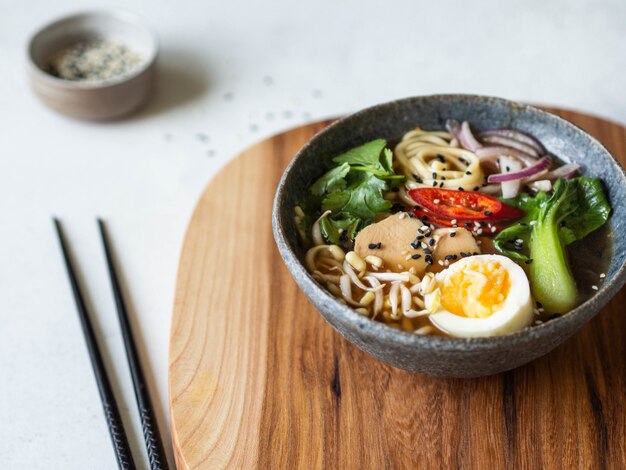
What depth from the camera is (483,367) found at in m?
2.27

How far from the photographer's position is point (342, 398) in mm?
2562

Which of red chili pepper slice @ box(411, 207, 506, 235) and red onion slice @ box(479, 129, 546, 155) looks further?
red onion slice @ box(479, 129, 546, 155)

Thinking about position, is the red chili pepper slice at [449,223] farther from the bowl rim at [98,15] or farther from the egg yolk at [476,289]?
the bowl rim at [98,15]

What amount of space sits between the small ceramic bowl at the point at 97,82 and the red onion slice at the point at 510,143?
1848 mm

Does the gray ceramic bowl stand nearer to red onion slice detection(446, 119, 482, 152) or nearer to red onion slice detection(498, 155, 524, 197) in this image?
red onion slice detection(446, 119, 482, 152)

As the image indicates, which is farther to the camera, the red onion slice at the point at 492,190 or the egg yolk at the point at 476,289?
the red onion slice at the point at 492,190

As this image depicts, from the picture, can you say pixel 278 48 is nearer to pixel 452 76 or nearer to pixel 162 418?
pixel 452 76

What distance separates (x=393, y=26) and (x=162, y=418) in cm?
284

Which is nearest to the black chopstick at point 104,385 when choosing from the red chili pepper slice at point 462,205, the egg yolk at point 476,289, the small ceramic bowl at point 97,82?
the small ceramic bowl at point 97,82

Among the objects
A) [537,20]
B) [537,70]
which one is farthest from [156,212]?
[537,20]

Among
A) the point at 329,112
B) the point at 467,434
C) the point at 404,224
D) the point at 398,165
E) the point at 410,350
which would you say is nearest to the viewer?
the point at 410,350

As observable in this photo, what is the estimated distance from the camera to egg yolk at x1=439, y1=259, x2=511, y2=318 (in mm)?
2416

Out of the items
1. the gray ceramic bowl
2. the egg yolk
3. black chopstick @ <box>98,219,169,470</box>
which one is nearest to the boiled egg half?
the egg yolk

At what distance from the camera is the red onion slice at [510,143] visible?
114 inches
